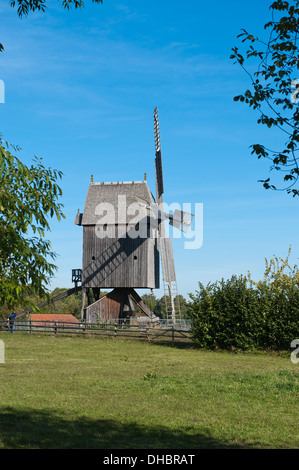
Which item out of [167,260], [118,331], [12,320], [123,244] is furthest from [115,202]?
[12,320]

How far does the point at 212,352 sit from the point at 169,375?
10.1m

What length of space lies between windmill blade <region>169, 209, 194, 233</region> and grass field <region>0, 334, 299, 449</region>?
19.2 metres

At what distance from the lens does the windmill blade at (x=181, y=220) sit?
42.2m

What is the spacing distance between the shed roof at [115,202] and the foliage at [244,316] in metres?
12.7

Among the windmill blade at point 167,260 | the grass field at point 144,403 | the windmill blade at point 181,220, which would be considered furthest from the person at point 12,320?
the windmill blade at point 181,220

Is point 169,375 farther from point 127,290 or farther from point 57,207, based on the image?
point 127,290

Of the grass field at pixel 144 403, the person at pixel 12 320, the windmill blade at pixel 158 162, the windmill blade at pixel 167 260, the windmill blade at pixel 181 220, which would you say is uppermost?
the windmill blade at pixel 158 162

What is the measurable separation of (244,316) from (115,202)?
17.7 metres

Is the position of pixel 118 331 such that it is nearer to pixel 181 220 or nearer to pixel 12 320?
pixel 12 320

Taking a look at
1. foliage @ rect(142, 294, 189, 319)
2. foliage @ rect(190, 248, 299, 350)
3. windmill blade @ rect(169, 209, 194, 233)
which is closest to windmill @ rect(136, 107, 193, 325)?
windmill blade @ rect(169, 209, 194, 233)

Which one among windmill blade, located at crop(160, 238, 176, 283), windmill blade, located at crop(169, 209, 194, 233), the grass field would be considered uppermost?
windmill blade, located at crop(169, 209, 194, 233)

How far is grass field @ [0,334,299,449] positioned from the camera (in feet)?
32.1

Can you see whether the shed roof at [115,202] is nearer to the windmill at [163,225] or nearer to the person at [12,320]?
the windmill at [163,225]

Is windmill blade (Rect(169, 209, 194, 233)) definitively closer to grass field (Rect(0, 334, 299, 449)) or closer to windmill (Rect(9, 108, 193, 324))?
windmill (Rect(9, 108, 193, 324))
